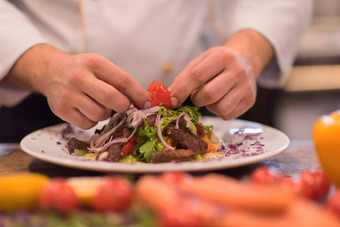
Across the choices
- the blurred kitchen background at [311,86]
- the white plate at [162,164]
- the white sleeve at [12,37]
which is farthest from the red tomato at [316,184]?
the blurred kitchen background at [311,86]

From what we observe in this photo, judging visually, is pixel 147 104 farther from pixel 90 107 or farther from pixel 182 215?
pixel 182 215

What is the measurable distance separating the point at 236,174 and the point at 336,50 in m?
5.06

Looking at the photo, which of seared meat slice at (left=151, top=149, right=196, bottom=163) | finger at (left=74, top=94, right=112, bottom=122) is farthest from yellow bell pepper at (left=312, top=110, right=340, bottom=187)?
finger at (left=74, top=94, right=112, bottom=122)

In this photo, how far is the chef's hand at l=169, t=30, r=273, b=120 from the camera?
1.65 metres

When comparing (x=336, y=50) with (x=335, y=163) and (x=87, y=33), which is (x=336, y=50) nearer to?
(x=87, y=33)

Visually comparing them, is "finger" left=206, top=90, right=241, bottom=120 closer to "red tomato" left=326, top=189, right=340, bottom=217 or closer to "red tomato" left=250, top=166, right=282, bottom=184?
"red tomato" left=250, top=166, right=282, bottom=184

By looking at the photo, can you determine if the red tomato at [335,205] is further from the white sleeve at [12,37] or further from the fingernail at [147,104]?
the white sleeve at [12,37]

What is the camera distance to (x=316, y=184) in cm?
98

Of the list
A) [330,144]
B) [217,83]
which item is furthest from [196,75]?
[330,144]

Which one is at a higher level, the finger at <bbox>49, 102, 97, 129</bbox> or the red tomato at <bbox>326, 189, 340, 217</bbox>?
the red tomato at <bbox>326, 189, 340, 217</bbox>

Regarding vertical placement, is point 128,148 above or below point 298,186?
below

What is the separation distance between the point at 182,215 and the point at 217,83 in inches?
40.6

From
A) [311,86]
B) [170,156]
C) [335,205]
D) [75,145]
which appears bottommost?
[311,86]

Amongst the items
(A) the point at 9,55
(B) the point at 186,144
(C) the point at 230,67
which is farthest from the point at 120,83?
(A) the point at 9,55
